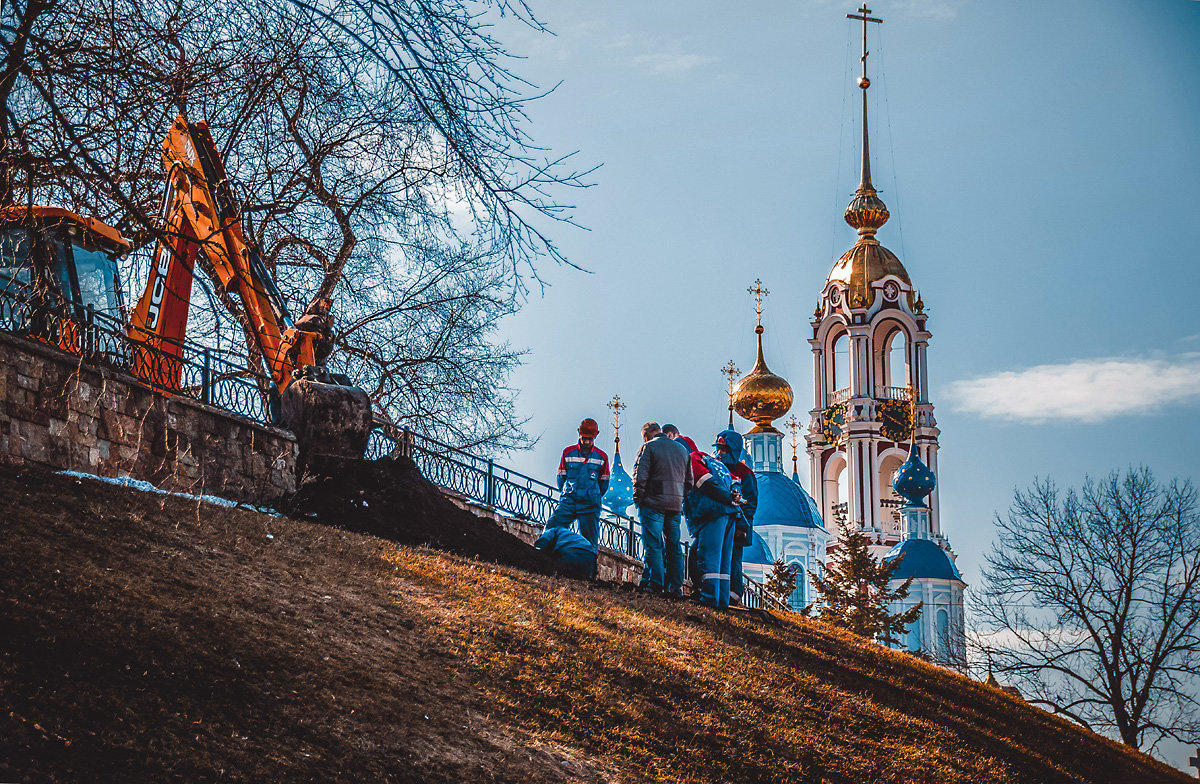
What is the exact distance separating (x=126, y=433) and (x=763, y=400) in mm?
53829

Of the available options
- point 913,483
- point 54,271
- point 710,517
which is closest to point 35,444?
point 54,271

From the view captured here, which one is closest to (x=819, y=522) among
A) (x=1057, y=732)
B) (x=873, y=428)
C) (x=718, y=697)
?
(x=873, y=428)

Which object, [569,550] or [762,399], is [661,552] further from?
[762,399]

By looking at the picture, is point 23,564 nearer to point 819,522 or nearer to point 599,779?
point 599,779

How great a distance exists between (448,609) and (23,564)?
316 cm

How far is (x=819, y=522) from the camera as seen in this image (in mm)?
63156

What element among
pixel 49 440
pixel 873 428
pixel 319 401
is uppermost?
pixel 873 428

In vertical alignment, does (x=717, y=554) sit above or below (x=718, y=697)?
above

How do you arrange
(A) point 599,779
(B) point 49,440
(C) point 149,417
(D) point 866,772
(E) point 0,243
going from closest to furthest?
(A) point 599,779 < (D) point 866,772 < (E) point 0,243 < (B) point 49,440 < (C) point 149,417

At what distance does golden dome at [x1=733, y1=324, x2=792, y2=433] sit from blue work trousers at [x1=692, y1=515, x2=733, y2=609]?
1978 inches

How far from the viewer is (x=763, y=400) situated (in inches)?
2534

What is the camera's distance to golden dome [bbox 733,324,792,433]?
64375mm

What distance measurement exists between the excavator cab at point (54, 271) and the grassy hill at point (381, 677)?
150cm

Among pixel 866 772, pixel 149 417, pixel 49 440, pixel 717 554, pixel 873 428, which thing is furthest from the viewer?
pixel 873 428
